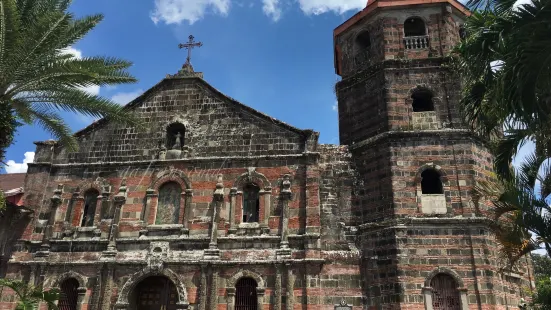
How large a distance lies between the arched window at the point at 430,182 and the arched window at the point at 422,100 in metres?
2.40

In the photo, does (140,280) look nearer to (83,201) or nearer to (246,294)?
(246,294)

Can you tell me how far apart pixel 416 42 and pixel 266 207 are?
8196 mm

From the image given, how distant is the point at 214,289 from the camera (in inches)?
610

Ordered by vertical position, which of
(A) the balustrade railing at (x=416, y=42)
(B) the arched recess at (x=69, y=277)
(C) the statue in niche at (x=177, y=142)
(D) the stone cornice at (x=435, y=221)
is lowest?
(B) the arched recess at (x=69, y=277)

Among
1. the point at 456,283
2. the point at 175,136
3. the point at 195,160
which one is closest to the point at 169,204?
the point at 195,160

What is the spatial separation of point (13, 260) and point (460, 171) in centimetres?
1566

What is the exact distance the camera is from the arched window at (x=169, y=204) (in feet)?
56.3

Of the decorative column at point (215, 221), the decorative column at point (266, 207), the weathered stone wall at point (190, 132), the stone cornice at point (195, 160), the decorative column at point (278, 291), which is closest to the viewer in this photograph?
the decorative column at point (278, 291)

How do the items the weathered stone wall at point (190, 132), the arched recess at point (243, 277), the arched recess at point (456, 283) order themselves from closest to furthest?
the arched recess at point (456, 283) < the arched recess at point (243, 277) < the weathered stone wall at point (190, 132)

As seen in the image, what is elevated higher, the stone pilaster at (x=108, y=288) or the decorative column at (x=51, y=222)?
the decorative column at (x=51, y=222)

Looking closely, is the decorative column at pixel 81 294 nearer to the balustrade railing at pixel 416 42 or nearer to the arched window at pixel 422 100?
the arched window at pixel 422 100

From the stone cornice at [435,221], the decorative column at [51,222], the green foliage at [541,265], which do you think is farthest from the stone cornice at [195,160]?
the green foliage at [541,265]

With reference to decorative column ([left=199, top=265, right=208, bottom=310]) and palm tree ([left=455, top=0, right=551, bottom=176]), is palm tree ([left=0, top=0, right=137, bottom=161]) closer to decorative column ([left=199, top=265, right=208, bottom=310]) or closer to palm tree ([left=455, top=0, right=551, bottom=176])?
decorative column ([left=199, top=265, right=208, bottom=310])

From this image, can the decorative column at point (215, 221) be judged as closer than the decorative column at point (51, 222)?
Yes
